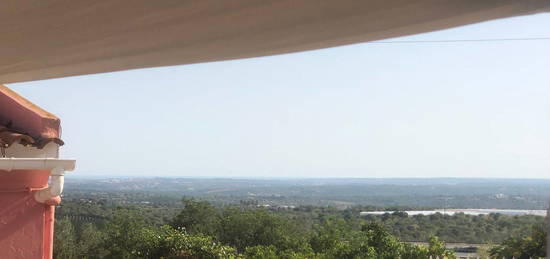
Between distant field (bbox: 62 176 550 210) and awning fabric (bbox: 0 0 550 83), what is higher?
awning fabric (bbox: 0 0 550 83)

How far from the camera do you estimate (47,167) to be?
3334mm

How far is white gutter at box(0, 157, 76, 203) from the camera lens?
316cm

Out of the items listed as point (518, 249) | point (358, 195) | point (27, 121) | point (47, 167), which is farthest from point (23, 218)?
point (358, 195)

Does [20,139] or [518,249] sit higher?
[20,139]

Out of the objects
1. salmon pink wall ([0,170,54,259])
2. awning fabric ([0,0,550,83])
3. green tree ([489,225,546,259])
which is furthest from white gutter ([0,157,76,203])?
green tree ([489,225,546,259])

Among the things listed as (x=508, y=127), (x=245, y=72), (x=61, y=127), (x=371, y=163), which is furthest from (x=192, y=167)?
(x=61, y=127)

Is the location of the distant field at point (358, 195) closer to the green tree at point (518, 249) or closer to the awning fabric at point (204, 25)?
the green tree at point (518, 249)

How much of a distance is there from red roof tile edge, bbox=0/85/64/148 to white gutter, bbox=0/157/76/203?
0.56ft

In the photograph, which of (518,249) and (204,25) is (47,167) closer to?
(204,25)

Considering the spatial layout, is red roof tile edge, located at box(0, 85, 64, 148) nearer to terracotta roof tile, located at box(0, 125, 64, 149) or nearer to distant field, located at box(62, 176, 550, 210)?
terracotta roof tile, located at box(0, 125, 64, 149)

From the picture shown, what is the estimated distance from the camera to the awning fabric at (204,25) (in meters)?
0.82

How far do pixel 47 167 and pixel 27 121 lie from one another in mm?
401

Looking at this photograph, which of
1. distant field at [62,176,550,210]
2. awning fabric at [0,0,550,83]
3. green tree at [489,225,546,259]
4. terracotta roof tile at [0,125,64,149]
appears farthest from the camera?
distant field at [62,176,550,210]

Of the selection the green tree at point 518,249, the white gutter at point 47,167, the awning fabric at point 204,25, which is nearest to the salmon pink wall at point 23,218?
the white gutter at point 47,167
